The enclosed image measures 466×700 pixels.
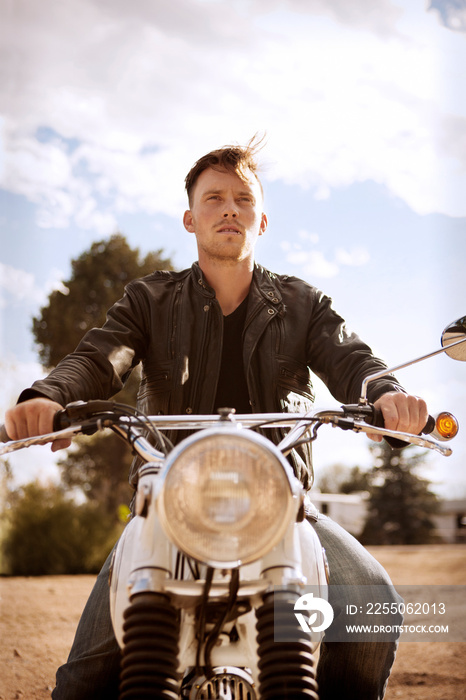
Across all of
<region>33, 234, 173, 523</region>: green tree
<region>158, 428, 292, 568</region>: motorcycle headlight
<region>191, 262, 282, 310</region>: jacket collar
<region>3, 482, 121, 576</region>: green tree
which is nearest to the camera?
<region>158, 428, 292, 568</region>: motorcycle headlight

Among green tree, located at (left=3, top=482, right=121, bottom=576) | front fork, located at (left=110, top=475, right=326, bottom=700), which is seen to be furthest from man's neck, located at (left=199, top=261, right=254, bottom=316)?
green tree, located at (left=3, top=482, right=121, bottom=576)

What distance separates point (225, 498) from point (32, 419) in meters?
0.67

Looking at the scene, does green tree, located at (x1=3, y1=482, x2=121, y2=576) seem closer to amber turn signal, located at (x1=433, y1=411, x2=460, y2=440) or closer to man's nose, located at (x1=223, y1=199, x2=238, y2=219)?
man's nose, located at (x1=223, y1=199, x2=238, y2=219)

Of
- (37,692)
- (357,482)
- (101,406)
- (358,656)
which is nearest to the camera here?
(101,406)

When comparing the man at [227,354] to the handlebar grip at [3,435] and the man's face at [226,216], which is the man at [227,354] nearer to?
the man's face at [226,216]

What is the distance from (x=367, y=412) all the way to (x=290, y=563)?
1.77ft

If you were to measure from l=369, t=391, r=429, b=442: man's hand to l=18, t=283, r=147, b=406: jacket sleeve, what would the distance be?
83cm

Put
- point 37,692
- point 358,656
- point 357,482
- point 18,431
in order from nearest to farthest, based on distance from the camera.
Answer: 1. point 18,431
2. point 358,656
3. point 37,692
4. point 357,482

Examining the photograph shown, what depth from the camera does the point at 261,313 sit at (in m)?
2.28

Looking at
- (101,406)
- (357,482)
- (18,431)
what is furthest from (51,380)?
(357,482)

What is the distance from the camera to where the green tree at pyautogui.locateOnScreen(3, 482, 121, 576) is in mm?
10891

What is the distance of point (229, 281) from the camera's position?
2400 millimetres

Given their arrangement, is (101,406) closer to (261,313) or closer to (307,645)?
(307,645)

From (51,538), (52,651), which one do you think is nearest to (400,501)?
(51,538)
